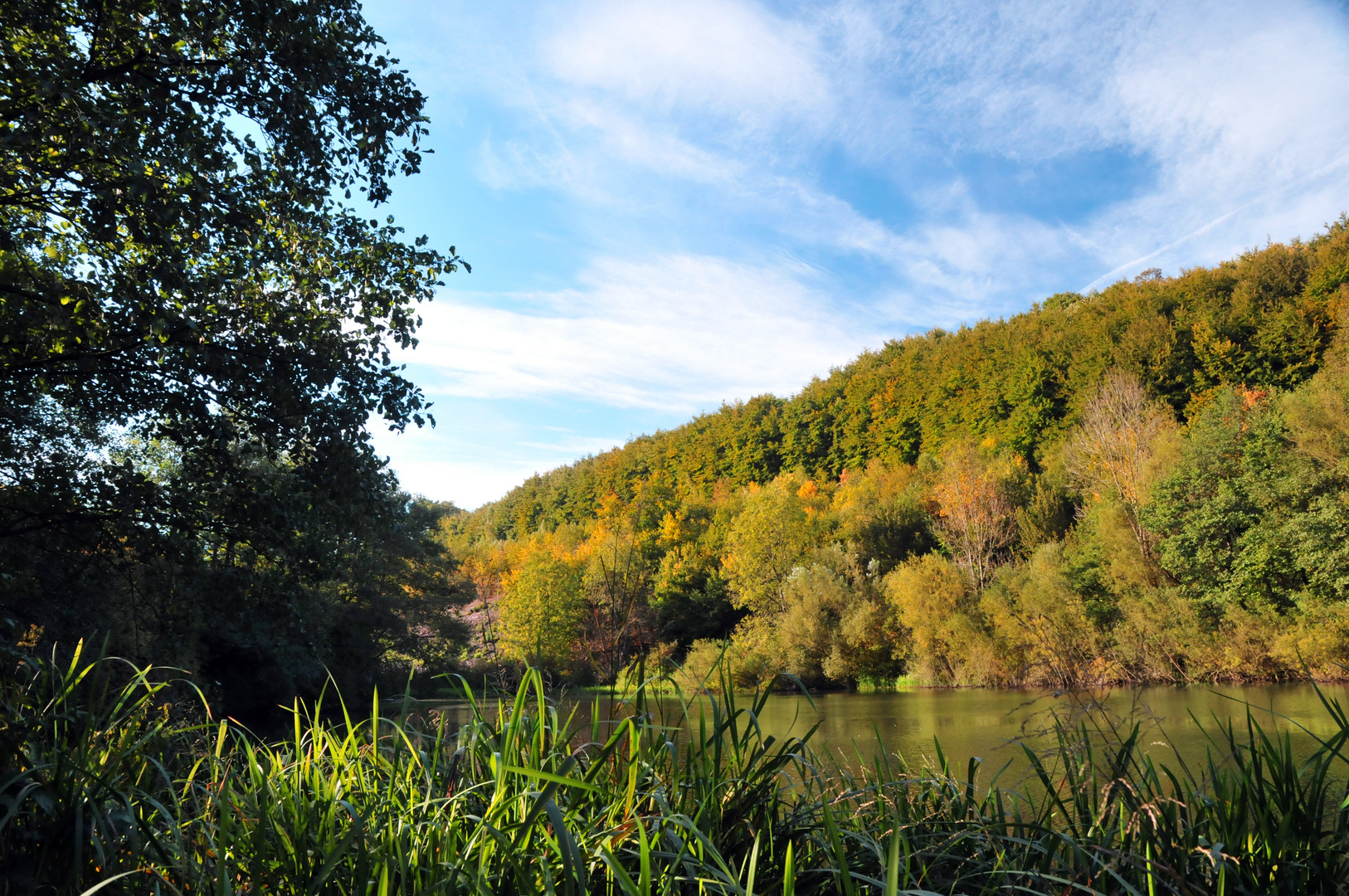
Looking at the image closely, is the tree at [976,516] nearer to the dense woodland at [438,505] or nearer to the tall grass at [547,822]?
the dense woodland at [438,505]

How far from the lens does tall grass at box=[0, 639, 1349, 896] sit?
1.29 m

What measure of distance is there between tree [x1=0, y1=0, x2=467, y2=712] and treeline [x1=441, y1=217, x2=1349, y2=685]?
201cm

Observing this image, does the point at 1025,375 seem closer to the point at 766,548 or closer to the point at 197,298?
the point at 766,548

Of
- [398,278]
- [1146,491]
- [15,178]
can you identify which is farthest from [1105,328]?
[15,178]

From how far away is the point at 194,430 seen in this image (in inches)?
228

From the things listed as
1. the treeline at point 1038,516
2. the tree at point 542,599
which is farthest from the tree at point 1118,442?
the tree at point 542,599

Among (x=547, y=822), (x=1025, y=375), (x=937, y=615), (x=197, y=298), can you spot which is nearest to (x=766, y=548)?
(x=937, y=615)

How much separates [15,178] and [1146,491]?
25931 mm

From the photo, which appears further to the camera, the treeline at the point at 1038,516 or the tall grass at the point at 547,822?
the treeline at the point at 1038,516

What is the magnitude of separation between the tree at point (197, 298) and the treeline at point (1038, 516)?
201cm

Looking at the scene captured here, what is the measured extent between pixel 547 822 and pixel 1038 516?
30973 mm

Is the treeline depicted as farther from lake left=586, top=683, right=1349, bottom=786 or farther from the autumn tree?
lake left=586, top=683, right=1349, bottom=786

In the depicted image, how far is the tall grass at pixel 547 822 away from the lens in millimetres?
1291

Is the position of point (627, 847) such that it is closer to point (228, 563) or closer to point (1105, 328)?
point (228, 563)
